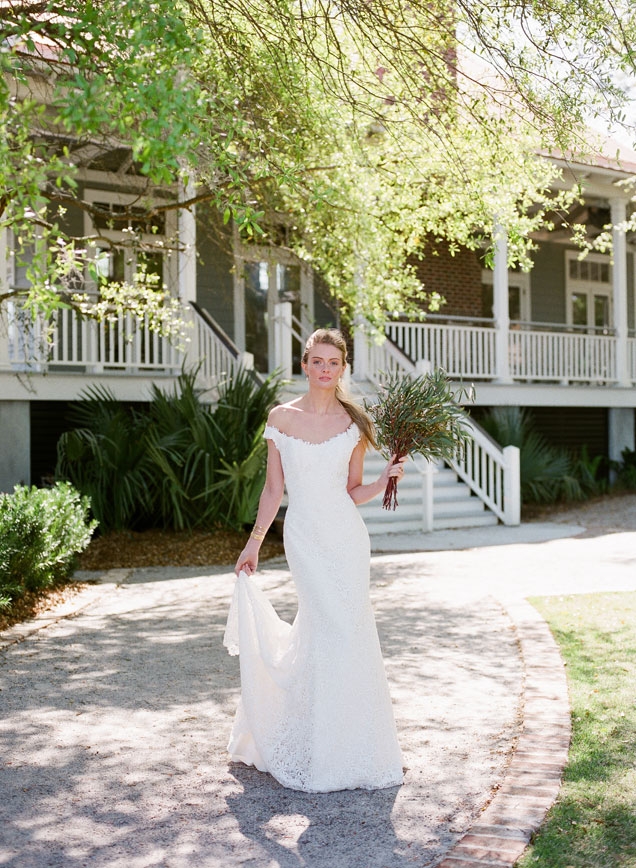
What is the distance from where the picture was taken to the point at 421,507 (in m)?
12.7

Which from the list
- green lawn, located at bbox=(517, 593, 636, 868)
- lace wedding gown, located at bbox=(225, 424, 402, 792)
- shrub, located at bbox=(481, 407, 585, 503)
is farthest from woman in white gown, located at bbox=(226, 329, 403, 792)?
shrub, located at bbox=(481, 407, 585, 503)

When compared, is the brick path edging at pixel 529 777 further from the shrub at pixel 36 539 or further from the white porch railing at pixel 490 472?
the white porch railing at pixel 490 472

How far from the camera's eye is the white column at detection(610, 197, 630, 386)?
17.0 m

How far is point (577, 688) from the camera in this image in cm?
515

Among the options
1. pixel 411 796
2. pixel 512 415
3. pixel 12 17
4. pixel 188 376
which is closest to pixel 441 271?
pixel 512 415

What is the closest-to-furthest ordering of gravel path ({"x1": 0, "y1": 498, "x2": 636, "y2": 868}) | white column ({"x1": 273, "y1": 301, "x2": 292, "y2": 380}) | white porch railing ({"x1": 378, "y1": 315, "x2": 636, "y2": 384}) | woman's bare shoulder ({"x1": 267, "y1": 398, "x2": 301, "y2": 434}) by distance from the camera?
gravel path ({"x1": 0, "y1": 498, "x2": 636, "y2": 868}), woman's bare shoulder ({"x1": 267, "y1": 398, "x2": 301, "y2": 434}), white column ({"x1": 273, "y1": 301, "x2": 292, "y2": 380}), white porch railing ({"x1": 378, "y1": 315, "x2": 636, "y2": 384})

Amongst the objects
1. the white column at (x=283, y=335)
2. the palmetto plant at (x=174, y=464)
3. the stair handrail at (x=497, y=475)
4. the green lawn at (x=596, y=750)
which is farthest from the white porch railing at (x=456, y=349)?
the green lawn at (x=596, y=750)

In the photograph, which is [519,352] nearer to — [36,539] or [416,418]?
[36,539]

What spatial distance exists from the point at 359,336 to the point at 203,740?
10.6m

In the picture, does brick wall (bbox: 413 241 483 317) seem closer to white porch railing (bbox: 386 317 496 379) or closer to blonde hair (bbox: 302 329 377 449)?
white porch railing (bbox: 386 317 496 379)

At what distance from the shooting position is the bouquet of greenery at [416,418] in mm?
4062

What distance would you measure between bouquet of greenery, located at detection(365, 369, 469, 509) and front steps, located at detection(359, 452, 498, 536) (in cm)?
795

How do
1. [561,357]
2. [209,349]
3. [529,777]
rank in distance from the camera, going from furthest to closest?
1. [561,357]
2. [209,349]
3. [529,777]

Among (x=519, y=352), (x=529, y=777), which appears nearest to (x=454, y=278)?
(x=519, y=352)
